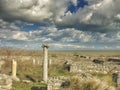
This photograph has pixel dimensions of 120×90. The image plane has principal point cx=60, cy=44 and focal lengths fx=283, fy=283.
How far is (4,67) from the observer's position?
34562mm

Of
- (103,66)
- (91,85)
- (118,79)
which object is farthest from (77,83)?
(103,66)

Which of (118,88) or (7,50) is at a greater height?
(7,50)

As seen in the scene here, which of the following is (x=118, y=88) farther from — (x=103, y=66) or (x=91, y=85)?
(x=103, y=66)

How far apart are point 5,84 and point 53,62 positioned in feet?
87.5

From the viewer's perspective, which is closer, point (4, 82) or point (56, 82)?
point (56, 82)

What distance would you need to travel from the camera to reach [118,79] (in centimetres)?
2153

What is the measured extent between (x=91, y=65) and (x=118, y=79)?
13.3 metres

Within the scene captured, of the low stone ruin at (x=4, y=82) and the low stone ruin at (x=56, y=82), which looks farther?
the low stone ruin at (x=4, y=82)

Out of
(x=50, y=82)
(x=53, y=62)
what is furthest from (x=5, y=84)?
(x=53, y=62)

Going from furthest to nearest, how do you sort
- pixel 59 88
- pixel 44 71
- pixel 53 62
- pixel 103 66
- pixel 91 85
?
pixel 53 62 → pixel 103 66 → pixel 44 71 → pixel 59 88 → pixel 91 85

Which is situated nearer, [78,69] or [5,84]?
[5,84]

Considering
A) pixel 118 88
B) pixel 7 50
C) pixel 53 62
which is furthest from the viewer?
pixel 7 50

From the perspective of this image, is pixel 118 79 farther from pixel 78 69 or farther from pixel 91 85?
pixel 78 69

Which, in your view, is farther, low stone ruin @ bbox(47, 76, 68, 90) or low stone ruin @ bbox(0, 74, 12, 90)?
low stone ruin @ bbox(0, 74, 12, 90)
